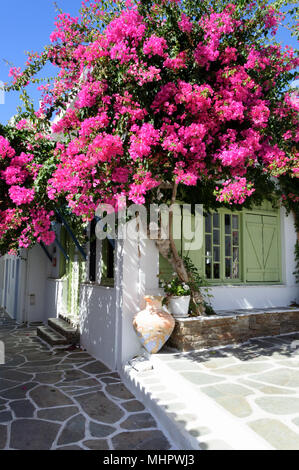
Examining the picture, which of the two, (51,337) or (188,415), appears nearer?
(188,415)

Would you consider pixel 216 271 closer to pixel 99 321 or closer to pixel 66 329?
pixel 99 321

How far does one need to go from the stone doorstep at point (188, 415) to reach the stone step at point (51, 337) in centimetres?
385

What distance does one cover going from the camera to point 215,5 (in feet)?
19.0

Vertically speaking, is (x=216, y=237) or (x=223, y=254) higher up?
(x=216, y=237)

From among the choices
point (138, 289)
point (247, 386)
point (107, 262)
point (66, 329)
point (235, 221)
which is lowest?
point (66, 329)

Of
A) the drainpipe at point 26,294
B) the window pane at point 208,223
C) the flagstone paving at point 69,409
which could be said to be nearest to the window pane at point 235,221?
the window pane at point 208,223

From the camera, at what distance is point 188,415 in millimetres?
4059

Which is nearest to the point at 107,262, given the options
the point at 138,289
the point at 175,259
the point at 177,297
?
the point at 138,289

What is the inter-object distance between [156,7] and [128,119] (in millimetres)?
2120

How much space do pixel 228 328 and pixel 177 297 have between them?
4.15ft

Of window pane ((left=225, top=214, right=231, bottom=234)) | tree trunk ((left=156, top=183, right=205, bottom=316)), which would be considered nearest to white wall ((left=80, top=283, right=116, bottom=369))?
tree trunk ((left=156, top=183, right=205, bottom=316))

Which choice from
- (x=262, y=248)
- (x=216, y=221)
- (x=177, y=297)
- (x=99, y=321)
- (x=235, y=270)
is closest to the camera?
(x=177, y=297)

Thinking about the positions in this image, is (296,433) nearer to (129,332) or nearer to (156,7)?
(129,332)
